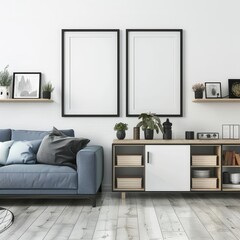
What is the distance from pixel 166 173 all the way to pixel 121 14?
1589mm

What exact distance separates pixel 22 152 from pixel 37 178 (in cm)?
32

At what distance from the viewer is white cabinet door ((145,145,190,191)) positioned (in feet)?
10.3

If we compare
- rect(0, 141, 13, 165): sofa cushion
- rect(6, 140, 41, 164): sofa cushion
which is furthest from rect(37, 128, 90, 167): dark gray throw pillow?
rect(0, 141, 13, 165): sofa cushion

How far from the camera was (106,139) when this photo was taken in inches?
140

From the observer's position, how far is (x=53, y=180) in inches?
111

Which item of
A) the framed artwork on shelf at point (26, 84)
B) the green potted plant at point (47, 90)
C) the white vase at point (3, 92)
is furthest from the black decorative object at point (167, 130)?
the white vase at point (3, 92)

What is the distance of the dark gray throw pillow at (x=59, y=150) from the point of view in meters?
2.94

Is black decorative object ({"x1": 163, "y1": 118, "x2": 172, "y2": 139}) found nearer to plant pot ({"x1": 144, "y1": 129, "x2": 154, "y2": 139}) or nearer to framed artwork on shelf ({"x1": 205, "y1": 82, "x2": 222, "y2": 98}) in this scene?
plant pot ({"x1": 144, "y1": 129, "x2": 154, "y2": 139})

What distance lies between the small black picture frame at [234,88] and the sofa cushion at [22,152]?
1857 mm

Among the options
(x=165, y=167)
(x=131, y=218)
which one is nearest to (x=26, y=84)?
(x=165, y=167)

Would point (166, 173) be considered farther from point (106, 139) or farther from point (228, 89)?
point (228, 89)

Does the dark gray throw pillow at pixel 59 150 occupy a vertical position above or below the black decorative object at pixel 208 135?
below

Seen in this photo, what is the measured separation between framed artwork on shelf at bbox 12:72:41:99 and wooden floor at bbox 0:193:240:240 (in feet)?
3.42

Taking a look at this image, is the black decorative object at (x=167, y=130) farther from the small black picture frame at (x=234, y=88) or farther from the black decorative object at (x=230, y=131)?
the small black picture frame at (x=234, y=88)
